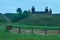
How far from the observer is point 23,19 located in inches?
3425

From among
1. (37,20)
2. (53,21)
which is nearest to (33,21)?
(37,20)

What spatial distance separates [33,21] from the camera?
85625mm

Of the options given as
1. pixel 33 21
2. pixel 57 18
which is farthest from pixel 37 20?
pixel 57 18

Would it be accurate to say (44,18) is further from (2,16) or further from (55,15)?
(2,16)

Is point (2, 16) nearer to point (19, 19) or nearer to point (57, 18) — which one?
point (19, 19)

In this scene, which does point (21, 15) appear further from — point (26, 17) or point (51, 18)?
point (51, 18)

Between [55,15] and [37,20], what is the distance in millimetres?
9912

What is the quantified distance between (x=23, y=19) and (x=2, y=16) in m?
8.21

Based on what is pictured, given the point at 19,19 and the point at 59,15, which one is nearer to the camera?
the point at 19,19

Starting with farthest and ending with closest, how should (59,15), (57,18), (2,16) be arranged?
(59,15) < (57,18) < (2,16)

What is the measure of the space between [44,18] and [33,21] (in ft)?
21.1

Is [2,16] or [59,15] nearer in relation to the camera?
[2,16]

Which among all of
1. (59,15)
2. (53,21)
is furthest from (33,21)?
(59,15)

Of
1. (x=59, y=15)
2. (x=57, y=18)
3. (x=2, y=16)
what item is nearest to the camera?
(x=2, y=16)
